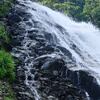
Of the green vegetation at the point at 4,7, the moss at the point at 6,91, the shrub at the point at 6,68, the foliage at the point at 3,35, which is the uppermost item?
the green vegetation at the point at 4,7

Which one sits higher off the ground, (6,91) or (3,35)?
(3,35)

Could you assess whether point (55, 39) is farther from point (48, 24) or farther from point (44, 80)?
point (44, 80)

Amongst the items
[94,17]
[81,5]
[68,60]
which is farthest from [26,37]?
[81,5]

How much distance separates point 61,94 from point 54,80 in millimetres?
855

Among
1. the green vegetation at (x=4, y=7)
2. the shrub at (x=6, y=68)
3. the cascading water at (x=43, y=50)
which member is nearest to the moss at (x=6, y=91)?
the shrub at (x=6, y=68)

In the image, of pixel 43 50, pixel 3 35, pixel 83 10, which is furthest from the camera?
pixel 83 10

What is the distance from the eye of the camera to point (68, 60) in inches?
627

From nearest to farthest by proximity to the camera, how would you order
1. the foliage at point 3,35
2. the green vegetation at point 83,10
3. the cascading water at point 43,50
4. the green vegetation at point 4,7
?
the cascading water at point 43,50
the foliage at point 3,35
the green vegetation at point 4,7
the green vegetation at point 83,10

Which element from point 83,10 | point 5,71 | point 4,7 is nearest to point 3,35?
point 5,71

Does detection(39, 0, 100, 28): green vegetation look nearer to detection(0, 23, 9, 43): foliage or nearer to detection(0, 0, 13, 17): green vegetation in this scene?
detection(0, 0, 13, 17): green vegetation

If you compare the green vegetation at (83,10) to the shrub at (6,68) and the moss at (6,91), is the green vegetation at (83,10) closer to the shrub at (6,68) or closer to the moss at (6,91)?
the shrub at (6,68)

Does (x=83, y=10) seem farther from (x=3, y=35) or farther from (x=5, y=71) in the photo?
(x=5, y=71)

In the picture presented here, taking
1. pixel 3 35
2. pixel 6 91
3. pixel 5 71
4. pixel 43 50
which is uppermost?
pixel 3 35

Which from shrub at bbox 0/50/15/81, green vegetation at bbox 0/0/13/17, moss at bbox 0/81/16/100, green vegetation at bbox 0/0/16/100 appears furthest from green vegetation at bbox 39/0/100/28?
moss at bbox 0/81/16/100
